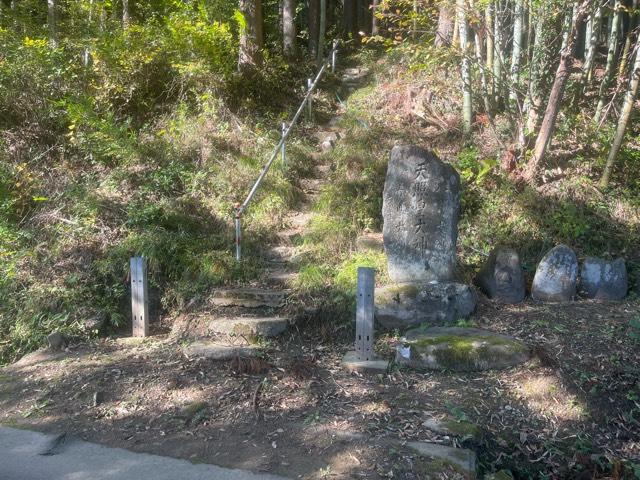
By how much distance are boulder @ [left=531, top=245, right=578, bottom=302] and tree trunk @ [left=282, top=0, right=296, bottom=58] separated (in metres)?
9.40

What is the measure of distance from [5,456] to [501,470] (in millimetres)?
3497

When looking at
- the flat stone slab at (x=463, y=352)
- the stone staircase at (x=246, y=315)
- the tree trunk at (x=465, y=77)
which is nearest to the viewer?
the flat stone slab at (x=463, y=352)

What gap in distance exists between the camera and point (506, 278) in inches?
251

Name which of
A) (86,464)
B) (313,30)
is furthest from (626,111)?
(313,30)

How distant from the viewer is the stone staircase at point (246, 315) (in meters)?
5.45

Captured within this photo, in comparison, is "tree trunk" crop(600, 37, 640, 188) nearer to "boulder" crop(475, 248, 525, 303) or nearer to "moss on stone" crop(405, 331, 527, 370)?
"boulder" crop(475, 248, 525, 303)

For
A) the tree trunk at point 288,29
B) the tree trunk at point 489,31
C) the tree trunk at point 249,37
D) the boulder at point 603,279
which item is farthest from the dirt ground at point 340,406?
the tree trunk at point 288,29

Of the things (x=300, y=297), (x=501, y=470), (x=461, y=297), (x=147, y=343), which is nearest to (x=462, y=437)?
(x=501, y=470)

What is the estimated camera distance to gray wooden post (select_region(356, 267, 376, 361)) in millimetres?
5039

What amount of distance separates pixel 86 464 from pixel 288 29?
12.3m

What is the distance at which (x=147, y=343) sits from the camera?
19.2ft

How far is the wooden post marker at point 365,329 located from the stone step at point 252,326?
2.92 feet

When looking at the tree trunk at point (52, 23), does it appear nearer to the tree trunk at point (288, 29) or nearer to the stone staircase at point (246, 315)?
the tree trunk at point (288, 29)

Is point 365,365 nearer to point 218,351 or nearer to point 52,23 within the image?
point 218,351
